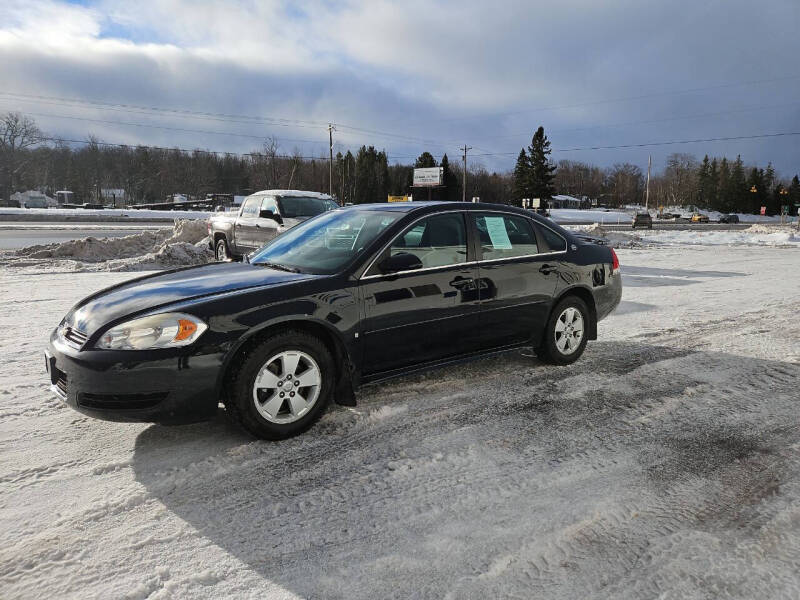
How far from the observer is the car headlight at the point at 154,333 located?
3.19 m

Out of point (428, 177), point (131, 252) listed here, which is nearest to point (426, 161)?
point (428, 177)

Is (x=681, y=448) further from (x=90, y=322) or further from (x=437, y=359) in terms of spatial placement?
(x=90, y=322)

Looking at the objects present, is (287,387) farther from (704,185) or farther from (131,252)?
(704,185)

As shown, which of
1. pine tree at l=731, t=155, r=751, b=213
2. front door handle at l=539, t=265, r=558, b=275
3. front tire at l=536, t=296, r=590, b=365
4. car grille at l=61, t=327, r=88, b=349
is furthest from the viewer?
pine tree at l=731, t=155, r=751, b=213

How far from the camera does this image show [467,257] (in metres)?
4.51

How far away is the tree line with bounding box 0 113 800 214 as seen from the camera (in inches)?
3231

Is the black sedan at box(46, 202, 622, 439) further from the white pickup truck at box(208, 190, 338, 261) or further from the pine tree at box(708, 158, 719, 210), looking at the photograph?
the pine tree at box(708, 158, 719, 210)

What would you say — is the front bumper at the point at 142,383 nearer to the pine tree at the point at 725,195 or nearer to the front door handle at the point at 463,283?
the front door handle at the point at 463,283

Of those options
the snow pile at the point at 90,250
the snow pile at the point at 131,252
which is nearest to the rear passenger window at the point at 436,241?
the snow pile at the point at 131,252

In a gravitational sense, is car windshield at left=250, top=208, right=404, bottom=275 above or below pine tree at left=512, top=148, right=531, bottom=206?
below

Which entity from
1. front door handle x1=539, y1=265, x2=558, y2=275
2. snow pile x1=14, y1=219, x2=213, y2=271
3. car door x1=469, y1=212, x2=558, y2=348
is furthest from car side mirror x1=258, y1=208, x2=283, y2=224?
front door handle x1=539, y1=265, x2=558, y2=275

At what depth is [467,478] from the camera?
3.12 metres

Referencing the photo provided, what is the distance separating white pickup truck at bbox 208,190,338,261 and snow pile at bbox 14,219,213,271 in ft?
2.58

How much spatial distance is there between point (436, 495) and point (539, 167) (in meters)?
84.4
